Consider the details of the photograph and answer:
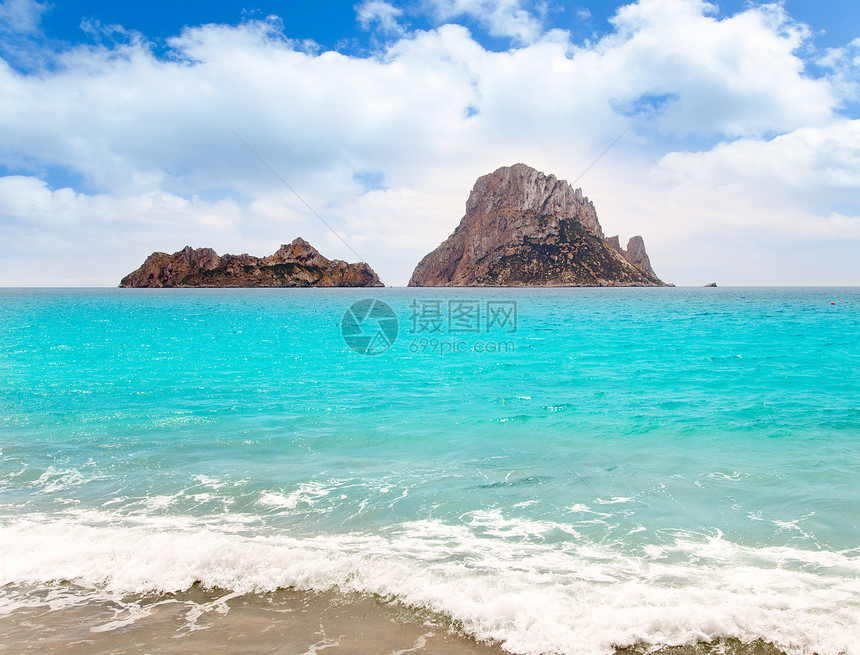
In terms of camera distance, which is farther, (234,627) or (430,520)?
(430,520)

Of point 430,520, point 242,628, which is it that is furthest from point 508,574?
point 242,628

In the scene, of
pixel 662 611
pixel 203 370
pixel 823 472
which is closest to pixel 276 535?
pixel 662 611

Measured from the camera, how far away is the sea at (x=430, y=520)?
222 inches

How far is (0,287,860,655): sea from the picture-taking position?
5637 millimetres

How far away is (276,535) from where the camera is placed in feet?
26.3

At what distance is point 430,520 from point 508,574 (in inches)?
87.5

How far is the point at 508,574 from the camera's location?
6.86 m

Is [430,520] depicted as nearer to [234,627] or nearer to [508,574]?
[508,574]

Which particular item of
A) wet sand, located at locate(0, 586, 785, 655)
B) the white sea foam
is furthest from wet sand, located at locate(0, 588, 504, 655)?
the white sea foam

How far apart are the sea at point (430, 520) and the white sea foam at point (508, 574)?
36 mm

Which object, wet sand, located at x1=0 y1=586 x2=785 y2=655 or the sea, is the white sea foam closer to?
the sea

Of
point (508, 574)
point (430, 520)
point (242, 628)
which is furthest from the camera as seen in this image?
point (430, 520)

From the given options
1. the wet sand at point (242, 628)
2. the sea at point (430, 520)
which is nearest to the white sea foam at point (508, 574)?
the sea at point (430, 520)

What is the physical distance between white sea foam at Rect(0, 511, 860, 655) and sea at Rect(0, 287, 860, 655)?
1.4 inches
